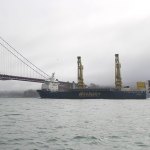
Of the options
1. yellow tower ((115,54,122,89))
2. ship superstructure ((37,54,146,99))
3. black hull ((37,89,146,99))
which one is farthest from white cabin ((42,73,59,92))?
yellow tower ((115,54,122,89))

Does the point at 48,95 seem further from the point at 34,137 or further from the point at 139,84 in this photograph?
the point at 34,137

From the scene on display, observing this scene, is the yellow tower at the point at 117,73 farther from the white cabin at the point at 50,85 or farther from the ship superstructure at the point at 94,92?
the white cabin at the point at 50,85

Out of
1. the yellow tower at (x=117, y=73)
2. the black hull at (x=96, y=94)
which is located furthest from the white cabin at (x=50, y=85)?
the yellow tower at (x=117, y=73)

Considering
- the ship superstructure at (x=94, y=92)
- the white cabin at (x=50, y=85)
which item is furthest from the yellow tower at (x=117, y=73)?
the white cabin at (x=50, y=85)

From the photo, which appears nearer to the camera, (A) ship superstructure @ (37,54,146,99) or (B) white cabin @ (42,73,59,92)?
(A) ship superstructure @ (37,54,146,99)

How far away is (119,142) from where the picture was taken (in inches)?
643

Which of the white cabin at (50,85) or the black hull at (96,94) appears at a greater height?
the white cabin at (50,85)

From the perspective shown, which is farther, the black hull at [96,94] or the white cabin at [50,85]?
the white cabin at [50,85]

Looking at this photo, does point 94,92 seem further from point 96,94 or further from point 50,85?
point 50,85

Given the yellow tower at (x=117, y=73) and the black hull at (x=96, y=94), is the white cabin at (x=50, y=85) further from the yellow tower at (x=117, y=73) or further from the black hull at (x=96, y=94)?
the yellow tower at (x=117, y=73)

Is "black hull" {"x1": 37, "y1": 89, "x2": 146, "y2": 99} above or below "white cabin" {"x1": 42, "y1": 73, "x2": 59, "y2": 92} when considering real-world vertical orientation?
below

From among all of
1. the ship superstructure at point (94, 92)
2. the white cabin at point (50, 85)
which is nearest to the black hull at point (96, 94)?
the ship superstructure at point (94, 92)

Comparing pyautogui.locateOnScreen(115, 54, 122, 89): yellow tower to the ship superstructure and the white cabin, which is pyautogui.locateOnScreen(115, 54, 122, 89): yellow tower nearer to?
the ship superstructure

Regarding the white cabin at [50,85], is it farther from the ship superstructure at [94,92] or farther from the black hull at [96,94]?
the black hull at [96,94]
